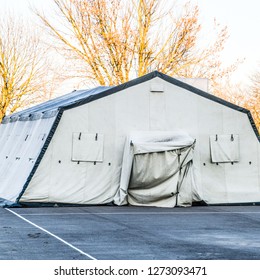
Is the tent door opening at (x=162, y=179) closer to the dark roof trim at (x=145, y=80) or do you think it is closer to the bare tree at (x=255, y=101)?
the dark roof trim at (x=145, y=80)

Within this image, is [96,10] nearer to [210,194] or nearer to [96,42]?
[96,42]

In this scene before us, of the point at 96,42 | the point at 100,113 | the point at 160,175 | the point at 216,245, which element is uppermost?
the point at 96,42

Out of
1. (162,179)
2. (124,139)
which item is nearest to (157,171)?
(162,179)

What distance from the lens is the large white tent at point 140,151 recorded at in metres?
19.2

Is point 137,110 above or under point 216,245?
above

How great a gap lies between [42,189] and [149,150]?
8.97 ft

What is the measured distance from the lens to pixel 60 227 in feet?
46.4

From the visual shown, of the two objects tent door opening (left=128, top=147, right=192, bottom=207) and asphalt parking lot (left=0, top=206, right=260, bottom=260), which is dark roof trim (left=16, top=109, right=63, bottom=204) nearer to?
asphalt parking lot (left=0, top=206, right=260, bottom=260)

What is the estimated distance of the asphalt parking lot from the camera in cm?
1073

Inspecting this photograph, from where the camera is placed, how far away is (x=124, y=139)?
65.6 ft

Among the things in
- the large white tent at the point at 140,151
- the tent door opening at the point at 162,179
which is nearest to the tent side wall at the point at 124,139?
the large white tent at the point at 140,151

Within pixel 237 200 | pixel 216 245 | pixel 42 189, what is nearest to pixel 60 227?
pixel 216 245

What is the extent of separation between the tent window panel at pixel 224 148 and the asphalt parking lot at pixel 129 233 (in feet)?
6.28

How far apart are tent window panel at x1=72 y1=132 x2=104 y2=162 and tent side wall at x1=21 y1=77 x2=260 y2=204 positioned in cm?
2
